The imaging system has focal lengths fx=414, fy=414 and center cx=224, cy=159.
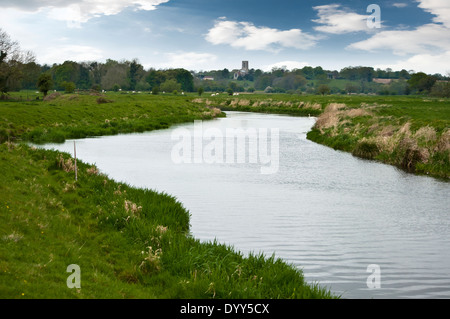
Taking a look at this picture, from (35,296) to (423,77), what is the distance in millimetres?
181179

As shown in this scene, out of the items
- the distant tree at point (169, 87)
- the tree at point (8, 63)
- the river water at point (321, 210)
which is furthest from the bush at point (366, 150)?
the distant tree at point (169, 87)

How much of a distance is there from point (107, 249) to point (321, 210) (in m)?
9.99

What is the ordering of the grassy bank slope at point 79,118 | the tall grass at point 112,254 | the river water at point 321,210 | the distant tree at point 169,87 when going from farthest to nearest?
the distant tree at point 169,87 → the grassy bank slope at point 79,118 → the river water at point 321,210 → the tall grass at point 112,254

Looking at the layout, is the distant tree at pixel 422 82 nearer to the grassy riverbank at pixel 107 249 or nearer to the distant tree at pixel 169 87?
the distant tree at pixel 169 87

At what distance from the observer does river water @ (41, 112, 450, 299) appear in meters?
11.5

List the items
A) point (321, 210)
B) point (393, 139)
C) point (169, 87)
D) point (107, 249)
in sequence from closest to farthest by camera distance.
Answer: point (107, 249), point (321, 210), point (393, 139), point (169, 87)

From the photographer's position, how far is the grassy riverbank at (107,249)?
27.1 feet

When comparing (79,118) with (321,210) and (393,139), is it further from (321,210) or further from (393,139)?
(321,210)

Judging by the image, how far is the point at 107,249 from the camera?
425 inches

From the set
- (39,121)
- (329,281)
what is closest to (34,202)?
(329,281)

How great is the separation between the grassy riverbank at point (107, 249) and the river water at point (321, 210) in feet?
5.57

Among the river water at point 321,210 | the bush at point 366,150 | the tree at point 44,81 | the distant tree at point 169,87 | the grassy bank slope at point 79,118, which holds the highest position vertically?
the distant tree at point 169,87

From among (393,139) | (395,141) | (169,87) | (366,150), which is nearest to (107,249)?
(395,141)

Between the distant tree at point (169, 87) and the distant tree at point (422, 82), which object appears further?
the distant tree at point (169, 87)
